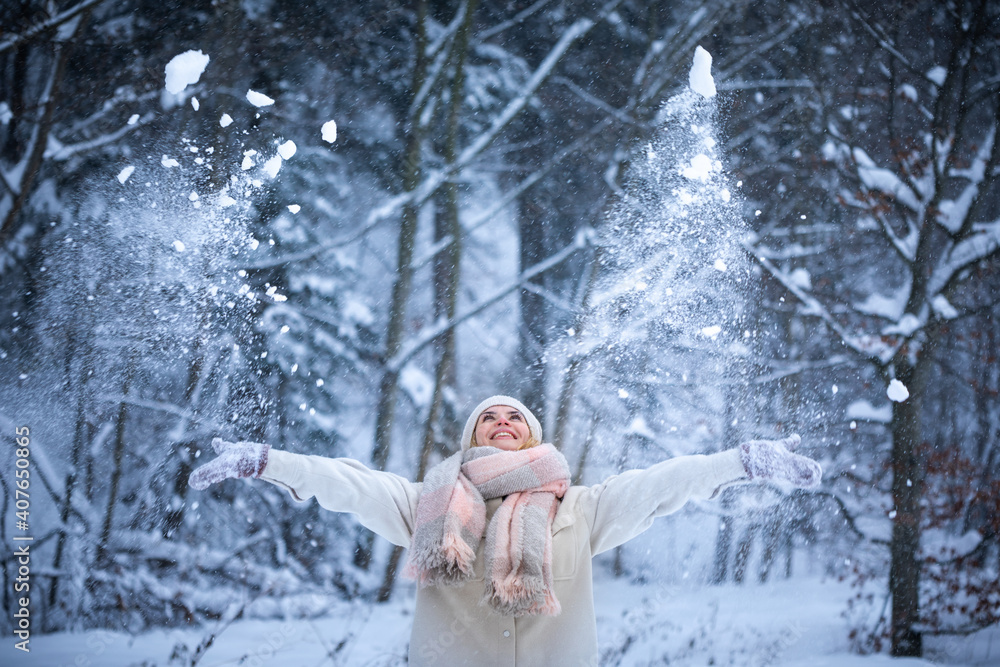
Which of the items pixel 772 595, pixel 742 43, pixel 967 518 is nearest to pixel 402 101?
pixel 742 43

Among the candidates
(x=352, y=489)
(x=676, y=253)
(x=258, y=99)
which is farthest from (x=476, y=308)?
(x=352, y=489)

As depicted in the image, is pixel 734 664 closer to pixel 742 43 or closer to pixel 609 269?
pixel 609 269

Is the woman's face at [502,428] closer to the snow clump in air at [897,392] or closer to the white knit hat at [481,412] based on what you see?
the white knit hat at [481,412]

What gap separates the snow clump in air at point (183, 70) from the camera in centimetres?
255

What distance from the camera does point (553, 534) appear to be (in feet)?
4.75

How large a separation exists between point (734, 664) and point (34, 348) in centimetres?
278

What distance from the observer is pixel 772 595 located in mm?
2463

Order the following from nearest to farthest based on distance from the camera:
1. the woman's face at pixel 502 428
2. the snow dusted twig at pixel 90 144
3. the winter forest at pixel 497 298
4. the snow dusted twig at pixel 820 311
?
the woman's face at pixel 502 428 → the winter forest at pixel 497 298 → the snow dusted twig at pixel 90 144 → the snow dusted twig at pixel 820 311

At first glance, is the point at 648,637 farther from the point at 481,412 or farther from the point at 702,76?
the point at 702,76

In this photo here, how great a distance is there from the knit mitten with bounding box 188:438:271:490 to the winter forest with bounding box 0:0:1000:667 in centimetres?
115

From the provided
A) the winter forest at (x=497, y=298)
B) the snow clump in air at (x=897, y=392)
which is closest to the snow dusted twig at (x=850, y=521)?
the winter forest at (x=497, y=298)

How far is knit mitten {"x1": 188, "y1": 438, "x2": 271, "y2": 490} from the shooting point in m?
1.31

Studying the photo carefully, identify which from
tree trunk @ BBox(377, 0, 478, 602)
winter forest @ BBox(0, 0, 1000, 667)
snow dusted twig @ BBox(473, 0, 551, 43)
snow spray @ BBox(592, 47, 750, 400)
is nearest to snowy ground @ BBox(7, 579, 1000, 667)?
winter forest @ BBox(0, 0, 1000, 667)

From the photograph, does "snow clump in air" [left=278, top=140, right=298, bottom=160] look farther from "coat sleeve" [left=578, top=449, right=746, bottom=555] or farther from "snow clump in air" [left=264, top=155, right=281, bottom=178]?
"coat sleeve" [left=578, top=449, right=746, bottom=555]
